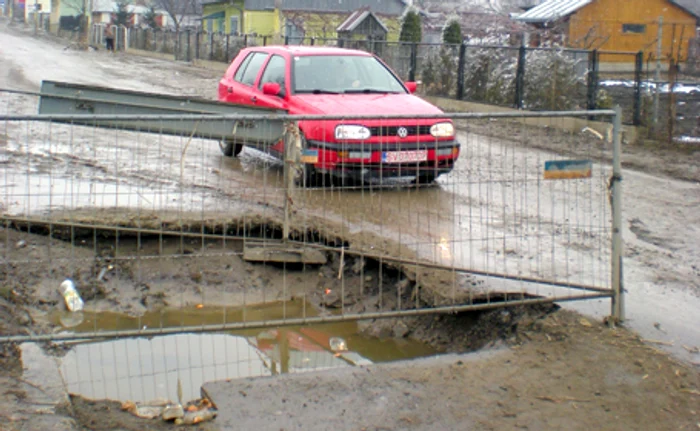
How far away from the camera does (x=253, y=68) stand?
11.8 meters

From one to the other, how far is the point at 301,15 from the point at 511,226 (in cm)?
4560

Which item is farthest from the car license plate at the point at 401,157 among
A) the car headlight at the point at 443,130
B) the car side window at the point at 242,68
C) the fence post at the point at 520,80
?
the fence post at the point at 520,80

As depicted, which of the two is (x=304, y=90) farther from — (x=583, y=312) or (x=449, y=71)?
(x=449, y=71)

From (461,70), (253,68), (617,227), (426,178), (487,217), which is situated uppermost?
(461,70)

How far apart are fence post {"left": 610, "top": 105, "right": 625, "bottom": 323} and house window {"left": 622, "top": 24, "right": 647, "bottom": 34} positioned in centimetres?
3650

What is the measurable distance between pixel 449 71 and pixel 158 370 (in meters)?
17.3

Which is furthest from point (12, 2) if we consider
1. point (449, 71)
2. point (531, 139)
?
Result: point (531, 139)

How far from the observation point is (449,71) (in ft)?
70.8

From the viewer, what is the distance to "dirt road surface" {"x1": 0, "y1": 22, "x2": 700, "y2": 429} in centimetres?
468

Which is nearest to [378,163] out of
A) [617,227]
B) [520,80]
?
[617,227]

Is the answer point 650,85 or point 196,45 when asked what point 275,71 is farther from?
point 196,45

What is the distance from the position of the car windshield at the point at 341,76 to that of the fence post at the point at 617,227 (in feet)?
17.2

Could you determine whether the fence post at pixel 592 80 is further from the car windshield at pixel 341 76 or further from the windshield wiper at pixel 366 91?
the windshield wiper at pixel 366 91

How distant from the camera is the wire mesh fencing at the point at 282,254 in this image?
18.6ft
